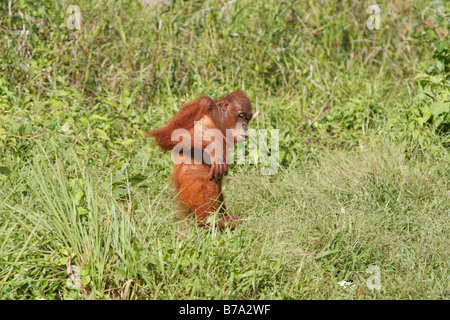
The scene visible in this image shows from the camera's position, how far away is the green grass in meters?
2.83

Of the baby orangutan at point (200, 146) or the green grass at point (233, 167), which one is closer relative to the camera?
the green grass at point (233, 167)

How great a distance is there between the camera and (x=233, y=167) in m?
4.50

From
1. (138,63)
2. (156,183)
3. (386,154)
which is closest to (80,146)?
(156,183)

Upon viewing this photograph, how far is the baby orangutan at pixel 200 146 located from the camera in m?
3.40

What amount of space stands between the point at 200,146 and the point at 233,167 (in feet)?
3.69

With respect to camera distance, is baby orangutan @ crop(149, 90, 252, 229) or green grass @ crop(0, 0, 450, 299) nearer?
green grass @ crop(0, 0, 450, 299)

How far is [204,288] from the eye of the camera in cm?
274

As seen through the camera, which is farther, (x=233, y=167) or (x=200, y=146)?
(x=233, y=167)

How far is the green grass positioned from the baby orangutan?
164 millimetres

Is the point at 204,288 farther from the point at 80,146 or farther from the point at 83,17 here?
the point at 83,17

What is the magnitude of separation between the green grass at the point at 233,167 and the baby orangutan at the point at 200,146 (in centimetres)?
16

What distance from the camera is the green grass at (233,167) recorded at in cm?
283

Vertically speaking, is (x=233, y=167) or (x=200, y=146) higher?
(x=200, y=146)

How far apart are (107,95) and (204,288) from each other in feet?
9.03
